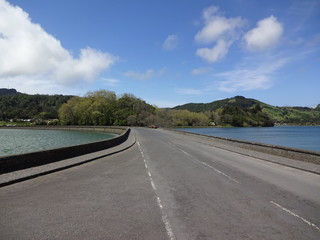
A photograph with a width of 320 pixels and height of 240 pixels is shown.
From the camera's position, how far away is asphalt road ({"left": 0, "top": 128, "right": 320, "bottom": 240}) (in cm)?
559

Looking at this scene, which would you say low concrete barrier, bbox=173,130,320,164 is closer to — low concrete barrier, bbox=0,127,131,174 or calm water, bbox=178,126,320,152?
low concrete barrier, bbox=0,127,131,174

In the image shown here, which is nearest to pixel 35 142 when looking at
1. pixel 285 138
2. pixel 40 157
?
pixel 40 157

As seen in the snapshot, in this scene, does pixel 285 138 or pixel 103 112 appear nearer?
pixel 285 138

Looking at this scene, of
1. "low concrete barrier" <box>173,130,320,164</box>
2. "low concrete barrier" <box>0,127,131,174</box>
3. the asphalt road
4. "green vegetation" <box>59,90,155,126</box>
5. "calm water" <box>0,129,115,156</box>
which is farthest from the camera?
"green vegetation" <box>59,90,155,126</box>

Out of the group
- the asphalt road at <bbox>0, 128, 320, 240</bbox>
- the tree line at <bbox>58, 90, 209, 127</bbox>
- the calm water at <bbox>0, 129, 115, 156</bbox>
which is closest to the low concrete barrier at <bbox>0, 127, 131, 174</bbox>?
the asphalt road at <bbox>0, 128, 320, 240</bbox>

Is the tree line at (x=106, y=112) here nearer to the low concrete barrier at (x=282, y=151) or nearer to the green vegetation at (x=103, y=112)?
the green vegetation at (x=103, y=112)

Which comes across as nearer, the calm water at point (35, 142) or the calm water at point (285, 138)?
the calm water at point (35, 142)

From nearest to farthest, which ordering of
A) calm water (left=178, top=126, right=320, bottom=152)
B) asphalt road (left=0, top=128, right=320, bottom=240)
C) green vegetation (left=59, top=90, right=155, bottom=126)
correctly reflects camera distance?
asphalt road (left=0, top=128, right=320, bottom=240) < calm water (left=178, top=126, right=320, bottom=152) < green vegetation (left=59, top=90, right=155, bottom=126)

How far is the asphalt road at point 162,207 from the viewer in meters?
5.59

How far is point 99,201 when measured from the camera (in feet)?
25.8

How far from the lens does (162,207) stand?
724 cm

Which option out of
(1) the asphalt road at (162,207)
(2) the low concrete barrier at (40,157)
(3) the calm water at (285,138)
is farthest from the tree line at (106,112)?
(1) the asphalt road at (162,207)

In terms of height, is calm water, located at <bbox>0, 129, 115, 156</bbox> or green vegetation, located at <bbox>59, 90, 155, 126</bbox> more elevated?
green vegetation, located at <bbox>59, 90, 155, 126</bbox>

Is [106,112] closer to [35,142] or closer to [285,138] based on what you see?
[35,142]
